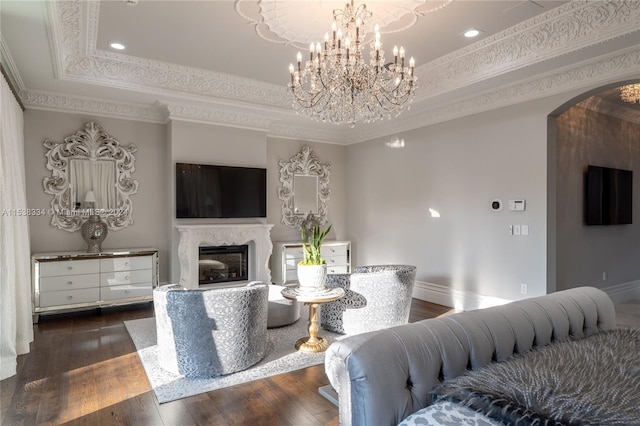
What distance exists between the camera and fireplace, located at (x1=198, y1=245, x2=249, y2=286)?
5539 millimetres

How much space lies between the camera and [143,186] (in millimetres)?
5500

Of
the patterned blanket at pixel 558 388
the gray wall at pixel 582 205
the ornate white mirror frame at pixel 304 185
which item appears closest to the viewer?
the patterned blanket at pixel 558 388

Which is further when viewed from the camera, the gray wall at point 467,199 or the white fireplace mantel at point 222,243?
the white fireplace mantel at point 222,243

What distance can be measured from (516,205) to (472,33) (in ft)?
6.39

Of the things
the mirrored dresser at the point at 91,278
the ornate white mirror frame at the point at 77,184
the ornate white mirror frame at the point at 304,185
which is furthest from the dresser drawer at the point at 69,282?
the ornate white mirror frame at the point at 304,185

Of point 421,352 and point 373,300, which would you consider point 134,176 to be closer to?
point 373,300

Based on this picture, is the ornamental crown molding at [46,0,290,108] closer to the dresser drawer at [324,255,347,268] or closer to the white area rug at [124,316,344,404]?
the dresser drawer at [324,255,347,268]

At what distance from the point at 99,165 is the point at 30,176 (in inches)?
30.6

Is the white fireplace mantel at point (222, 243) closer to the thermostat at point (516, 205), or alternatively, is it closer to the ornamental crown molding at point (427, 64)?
the ornamental crown molding at point (427, 64)

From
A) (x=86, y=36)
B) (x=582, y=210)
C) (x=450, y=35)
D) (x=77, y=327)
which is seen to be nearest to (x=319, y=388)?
(x=77, y=327)

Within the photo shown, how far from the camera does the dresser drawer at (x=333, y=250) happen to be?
6.52 meters

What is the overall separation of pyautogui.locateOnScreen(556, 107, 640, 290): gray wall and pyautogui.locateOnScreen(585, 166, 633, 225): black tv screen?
100mm

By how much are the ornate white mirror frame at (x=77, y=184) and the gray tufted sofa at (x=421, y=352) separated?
4.75 meters

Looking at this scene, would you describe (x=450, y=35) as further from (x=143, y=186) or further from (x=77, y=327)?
(x=77, y=327)
